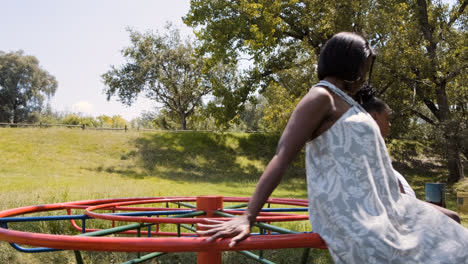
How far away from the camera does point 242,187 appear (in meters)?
16.8

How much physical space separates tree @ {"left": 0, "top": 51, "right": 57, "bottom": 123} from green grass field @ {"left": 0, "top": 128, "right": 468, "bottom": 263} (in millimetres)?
25977

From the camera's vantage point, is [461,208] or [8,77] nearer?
[461,208]

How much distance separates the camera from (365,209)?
4.72ft

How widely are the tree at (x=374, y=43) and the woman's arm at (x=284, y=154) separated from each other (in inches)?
532

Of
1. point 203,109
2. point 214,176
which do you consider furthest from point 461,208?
point 203,109

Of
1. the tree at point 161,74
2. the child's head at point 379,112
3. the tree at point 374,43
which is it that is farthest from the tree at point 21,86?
the child's head at point 379,112

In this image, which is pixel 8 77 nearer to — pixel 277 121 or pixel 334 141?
pixel 277 121

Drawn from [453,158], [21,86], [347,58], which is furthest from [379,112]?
[21,86]

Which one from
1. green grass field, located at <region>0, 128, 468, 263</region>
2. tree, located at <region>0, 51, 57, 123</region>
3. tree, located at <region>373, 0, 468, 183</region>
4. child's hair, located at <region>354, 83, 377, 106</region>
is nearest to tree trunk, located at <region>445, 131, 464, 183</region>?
tree, located at <region>373, 0, 468, 183</region>

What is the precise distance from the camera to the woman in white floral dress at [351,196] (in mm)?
1407

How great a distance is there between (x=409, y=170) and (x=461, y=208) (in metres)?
11.8

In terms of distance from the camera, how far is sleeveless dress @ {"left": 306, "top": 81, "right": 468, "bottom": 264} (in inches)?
55.2

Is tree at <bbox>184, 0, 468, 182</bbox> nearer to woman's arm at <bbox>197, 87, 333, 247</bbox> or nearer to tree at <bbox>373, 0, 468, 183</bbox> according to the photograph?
tree at <bbox>373, 0, 468, 183</bbox>

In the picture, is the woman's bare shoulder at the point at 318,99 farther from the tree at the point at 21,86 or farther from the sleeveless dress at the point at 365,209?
the tree at the point at 21,86
